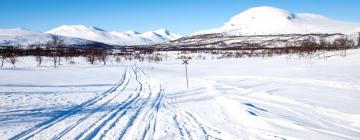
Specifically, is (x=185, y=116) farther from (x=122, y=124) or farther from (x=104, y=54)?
(x=104, y=54)

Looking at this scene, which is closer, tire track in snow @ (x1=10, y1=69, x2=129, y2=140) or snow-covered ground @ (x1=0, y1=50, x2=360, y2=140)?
tire track in snow @ (x1=10, y1=69, x2=129, y2=140)

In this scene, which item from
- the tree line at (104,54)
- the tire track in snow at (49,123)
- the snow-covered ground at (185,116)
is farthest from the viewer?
the tree line at (104,54)

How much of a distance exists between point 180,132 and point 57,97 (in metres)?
10.5

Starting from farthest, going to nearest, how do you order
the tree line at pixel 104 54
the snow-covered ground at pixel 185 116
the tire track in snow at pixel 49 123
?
the tree line at pixel 104 54 → the snow-covered ground at pixel 185 116 → the tire track in snow at pixel 49 123

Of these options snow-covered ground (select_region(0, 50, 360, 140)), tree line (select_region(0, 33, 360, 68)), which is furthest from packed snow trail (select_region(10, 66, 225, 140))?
tree line (select_region(0, 33, 360, 68))

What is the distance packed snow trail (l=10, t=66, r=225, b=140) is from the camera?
30.4 ft

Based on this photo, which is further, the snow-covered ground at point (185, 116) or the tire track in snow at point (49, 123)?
the snow-covered ground at point (185, 116)

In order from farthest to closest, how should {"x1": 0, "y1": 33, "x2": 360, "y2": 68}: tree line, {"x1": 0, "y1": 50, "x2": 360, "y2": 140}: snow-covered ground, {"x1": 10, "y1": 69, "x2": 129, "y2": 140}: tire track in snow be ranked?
{"x1": 0, "y1": 33, "x2": 360, "y2": 68}: tree line → {"x1": 0, "y1": 50, "x2": 360, "y2": 140}: snow-covered ground → {"x1": 10, "y1": 69, "x2": 129, "y2": 140}: tire track in snow

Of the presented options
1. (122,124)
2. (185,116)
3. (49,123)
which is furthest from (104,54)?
(122,124)

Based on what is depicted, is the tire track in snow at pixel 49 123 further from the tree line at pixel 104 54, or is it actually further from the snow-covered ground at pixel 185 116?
the tree line at pixel 104 54

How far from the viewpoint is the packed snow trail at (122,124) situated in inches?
365

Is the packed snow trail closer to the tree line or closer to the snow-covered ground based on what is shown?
the snow-covered ground

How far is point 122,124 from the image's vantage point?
35.0 feet

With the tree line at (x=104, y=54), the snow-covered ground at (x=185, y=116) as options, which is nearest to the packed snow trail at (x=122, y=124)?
the snow-covered ground at (x=185, y=116)
